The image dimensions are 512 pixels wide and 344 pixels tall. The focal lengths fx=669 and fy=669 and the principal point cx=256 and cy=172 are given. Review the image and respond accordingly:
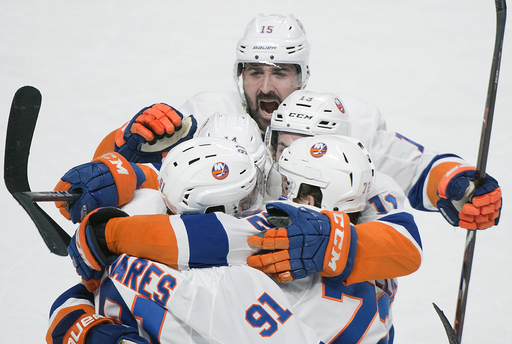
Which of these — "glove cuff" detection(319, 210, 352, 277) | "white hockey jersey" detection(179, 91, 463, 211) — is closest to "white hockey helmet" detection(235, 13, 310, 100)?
"white hockey jersey" detection(179, 91, 463, 211)

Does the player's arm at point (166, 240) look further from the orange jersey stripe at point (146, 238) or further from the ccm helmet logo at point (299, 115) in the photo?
the ccm helmet logo at point (299, 115)

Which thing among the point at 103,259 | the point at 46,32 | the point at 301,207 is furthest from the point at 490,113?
the point at 46,32

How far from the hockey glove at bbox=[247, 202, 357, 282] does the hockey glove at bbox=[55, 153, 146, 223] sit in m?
0.66

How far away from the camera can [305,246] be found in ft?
7.62

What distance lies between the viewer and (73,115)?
5.57 meters

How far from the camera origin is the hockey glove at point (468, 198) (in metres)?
3.16

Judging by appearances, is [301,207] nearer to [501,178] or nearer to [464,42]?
[501,178]

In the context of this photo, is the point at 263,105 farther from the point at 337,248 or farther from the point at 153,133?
the point at 337,248

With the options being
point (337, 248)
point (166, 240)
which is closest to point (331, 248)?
point (337, 248)

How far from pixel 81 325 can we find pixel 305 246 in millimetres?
851

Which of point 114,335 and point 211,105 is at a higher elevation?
point 211,105

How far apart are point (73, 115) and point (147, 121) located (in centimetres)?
260

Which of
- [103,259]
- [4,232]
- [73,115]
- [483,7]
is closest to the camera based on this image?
[103,259]

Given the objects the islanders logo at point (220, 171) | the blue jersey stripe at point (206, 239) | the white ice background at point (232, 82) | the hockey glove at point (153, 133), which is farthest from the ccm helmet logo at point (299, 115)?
the white ice background at point (232, 82)
